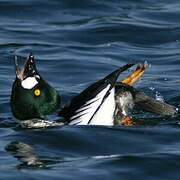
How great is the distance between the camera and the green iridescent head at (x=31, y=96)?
12.9 meters

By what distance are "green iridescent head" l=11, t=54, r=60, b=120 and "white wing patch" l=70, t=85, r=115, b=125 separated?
43cm

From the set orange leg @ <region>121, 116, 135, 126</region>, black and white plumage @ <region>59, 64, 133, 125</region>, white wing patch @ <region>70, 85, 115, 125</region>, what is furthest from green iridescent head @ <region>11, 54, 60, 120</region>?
orange leg @ <region>121, 116, 135, 126</region>

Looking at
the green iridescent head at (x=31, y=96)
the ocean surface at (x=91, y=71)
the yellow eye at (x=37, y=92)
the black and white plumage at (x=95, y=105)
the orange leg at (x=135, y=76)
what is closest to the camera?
the ocean surface at (x=91, y=71)

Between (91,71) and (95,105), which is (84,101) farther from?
(91,71)

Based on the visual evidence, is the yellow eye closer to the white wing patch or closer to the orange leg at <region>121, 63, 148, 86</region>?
the white wing patch

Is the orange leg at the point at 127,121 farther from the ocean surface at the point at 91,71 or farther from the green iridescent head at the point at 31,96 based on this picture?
the green iridescent head at the point at 31,96

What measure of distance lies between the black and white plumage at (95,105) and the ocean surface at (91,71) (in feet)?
0.43

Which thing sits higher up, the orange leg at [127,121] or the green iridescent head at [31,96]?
the green iridescent head at [31,96]

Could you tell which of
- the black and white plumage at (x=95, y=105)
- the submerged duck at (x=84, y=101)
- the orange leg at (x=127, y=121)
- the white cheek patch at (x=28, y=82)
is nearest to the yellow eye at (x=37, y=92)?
the submerged duck at (x=84, y=101)

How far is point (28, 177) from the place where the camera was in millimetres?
10867

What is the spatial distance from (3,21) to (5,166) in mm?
9332

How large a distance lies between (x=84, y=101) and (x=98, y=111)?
27cm

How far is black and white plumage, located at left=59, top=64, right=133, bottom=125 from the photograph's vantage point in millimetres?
12703

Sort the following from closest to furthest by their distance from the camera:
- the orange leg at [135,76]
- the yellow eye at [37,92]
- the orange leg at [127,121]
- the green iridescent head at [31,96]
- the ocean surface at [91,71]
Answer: the ocean surface at [91,71] < the green iridescent head at [31,96] < the yellow eye at [37,92] < the orange leg at [127,121] < the orange leg at [135,76]
